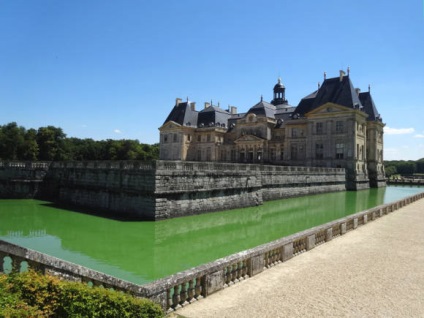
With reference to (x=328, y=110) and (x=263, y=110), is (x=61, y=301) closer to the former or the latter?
(x=328, y=110)

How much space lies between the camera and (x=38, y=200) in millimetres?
28531

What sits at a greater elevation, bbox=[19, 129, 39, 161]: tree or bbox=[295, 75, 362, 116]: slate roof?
bbox=[295, 75, 362, 116]: slate roof

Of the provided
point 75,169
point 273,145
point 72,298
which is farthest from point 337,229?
point 273,145

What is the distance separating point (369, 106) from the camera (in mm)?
55500

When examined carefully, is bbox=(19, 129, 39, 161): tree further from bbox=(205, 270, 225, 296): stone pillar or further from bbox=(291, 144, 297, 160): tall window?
bbox=(205, 270, 225, 296): stone pillar

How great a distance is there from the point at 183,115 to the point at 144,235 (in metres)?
47.7

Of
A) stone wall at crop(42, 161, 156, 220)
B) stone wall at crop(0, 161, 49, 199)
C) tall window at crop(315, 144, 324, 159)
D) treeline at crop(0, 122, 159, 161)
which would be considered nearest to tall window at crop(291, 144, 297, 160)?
tall window at crop(315, 144, 324, 159)

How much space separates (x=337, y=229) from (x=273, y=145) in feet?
138

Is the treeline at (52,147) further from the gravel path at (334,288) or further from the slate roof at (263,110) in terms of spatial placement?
the gravel path at (334,288)

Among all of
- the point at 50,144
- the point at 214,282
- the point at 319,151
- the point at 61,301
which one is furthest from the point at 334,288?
the point at 50,144

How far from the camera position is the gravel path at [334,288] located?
20.9ft

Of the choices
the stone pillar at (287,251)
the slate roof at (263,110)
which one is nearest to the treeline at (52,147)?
the slate roof at (263,110)

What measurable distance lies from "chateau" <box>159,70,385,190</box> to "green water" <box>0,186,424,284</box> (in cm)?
2487

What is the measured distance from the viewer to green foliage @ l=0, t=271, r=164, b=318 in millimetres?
4891
